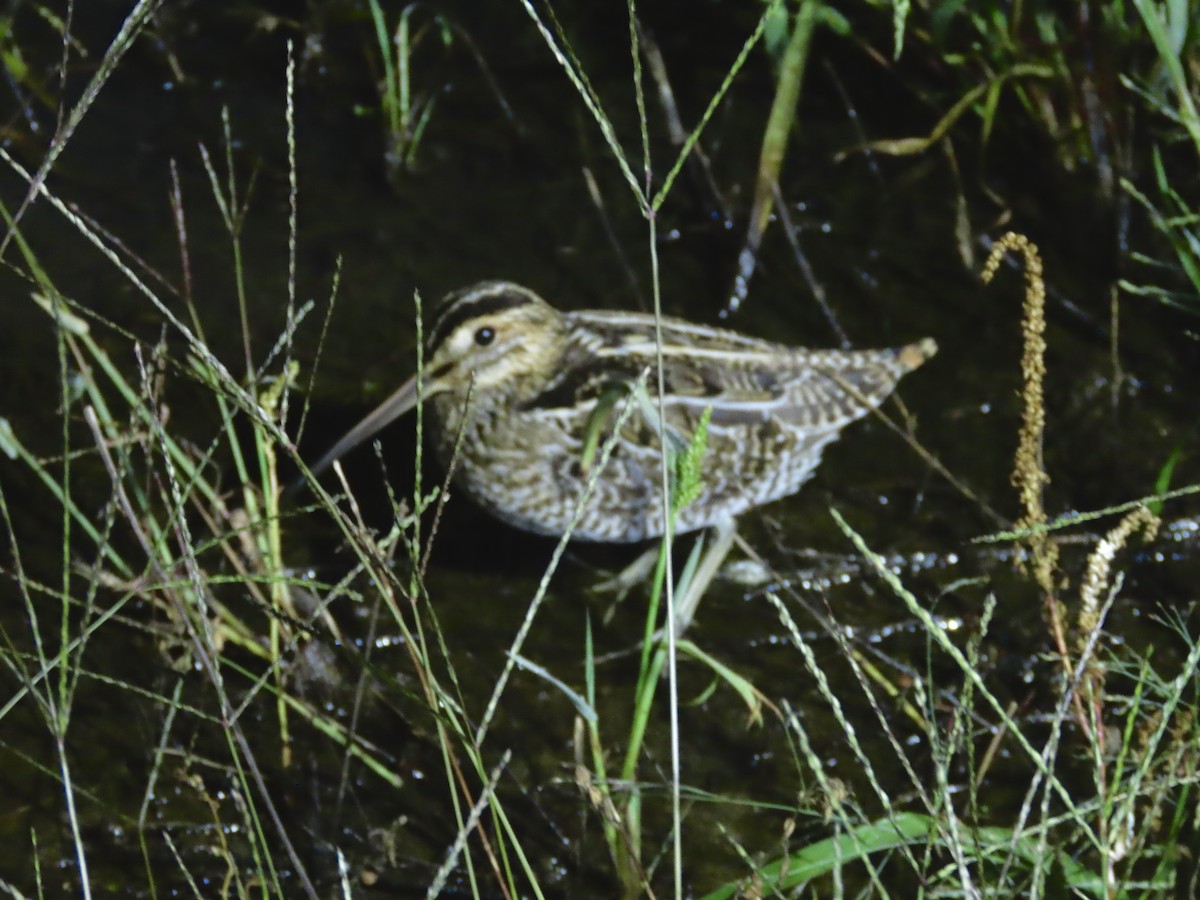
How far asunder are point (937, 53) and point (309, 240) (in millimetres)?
1866

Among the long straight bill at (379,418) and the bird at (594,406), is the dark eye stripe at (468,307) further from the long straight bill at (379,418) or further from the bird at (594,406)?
the long straight bill at (379,418)

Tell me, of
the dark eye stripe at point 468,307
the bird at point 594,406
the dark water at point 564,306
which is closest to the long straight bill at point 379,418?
the bird at point 594,406

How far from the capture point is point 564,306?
436cm

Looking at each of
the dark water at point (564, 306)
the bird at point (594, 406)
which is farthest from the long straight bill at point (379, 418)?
the dark water at point (564, 306)

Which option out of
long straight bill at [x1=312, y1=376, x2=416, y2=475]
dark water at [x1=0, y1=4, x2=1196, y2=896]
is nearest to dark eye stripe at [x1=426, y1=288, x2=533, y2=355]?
long straight bill at [x1=312, y1=376, x2=416, y2=475]

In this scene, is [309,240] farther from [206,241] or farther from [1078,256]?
[1078,256]

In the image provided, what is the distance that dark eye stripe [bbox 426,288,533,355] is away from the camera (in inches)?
138

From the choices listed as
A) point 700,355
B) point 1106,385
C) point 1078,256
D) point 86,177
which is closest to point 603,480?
point 700,355

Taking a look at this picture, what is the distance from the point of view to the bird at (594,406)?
3.51 m

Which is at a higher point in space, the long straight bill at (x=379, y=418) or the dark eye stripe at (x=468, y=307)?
the dark eye stripe at (x=468, y=307)

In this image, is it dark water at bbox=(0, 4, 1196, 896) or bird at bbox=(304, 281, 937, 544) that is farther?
bird at bbox=(304, 281, 937, 544)

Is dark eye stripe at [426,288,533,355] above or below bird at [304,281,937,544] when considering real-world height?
above

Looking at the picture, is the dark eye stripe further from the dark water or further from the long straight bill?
the dark water

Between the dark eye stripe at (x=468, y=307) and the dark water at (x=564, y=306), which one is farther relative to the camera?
the dark eye stripe at (x=468, y=307)
